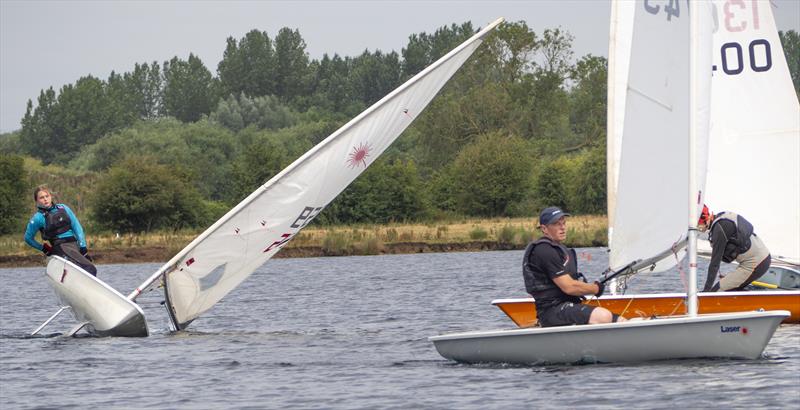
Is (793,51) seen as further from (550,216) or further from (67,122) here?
(550,216)

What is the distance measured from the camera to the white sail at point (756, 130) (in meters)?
17.9

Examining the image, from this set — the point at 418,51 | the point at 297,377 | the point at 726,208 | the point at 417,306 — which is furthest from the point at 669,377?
the point at 418,51

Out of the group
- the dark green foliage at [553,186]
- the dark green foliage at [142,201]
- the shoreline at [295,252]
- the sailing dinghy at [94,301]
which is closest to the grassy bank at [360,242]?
the shoreline at [295,252]

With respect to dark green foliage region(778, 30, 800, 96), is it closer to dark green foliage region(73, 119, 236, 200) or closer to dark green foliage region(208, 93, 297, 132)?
dark green foliage region(208, 93, 297, 132)

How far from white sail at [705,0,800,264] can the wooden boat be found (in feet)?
4.95

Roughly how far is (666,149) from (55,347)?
28.0 ft

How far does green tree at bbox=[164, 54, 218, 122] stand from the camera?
139 m

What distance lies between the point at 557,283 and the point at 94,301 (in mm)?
6868

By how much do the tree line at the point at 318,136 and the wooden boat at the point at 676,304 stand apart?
134 ft

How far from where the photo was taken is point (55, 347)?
17.8 metres

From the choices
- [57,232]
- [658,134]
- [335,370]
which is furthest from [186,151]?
[658,134]

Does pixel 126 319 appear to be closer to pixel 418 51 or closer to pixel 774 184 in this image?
pixel 774 184

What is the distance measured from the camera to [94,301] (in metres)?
17.6

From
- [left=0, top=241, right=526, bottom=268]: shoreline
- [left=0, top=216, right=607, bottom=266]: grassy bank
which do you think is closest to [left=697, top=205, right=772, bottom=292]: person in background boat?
[left=0, top=216, right=607, bottom=266]: grassy bank
